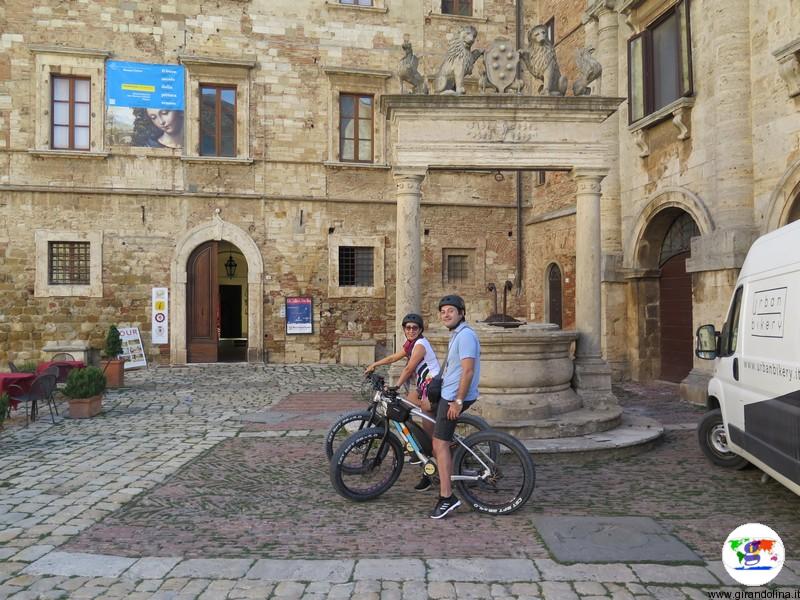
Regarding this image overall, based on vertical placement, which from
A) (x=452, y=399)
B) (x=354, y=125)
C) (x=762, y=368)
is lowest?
(x=452, y=399)

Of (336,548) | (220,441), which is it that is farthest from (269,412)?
(336,548)

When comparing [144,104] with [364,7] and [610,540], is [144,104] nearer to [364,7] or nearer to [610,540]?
[364,7]

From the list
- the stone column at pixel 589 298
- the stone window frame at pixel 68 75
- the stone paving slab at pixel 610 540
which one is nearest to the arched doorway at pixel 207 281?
the stone window frame at pixel 68 75

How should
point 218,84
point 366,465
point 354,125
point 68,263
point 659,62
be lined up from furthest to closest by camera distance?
point 354,125 < point 218,84 < point 68,263 < point 659,62 < point 366,465

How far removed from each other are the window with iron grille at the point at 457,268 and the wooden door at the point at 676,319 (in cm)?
624

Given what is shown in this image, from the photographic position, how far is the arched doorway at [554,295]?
15875 millimetres

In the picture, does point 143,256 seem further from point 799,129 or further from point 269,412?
point 799,129

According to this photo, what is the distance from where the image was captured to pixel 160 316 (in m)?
15.5

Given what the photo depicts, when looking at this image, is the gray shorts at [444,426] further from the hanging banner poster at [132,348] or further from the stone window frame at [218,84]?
the stone window frame at [218,84]

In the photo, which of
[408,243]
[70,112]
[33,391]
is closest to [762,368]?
[408,243]

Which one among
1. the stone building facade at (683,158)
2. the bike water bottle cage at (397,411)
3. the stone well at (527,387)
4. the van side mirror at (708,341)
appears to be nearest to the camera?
the bike water bottle cage at (397,411)

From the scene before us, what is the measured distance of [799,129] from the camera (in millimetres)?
8508

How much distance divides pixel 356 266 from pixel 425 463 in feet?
40.1

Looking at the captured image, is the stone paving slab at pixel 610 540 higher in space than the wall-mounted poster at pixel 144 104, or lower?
lower
